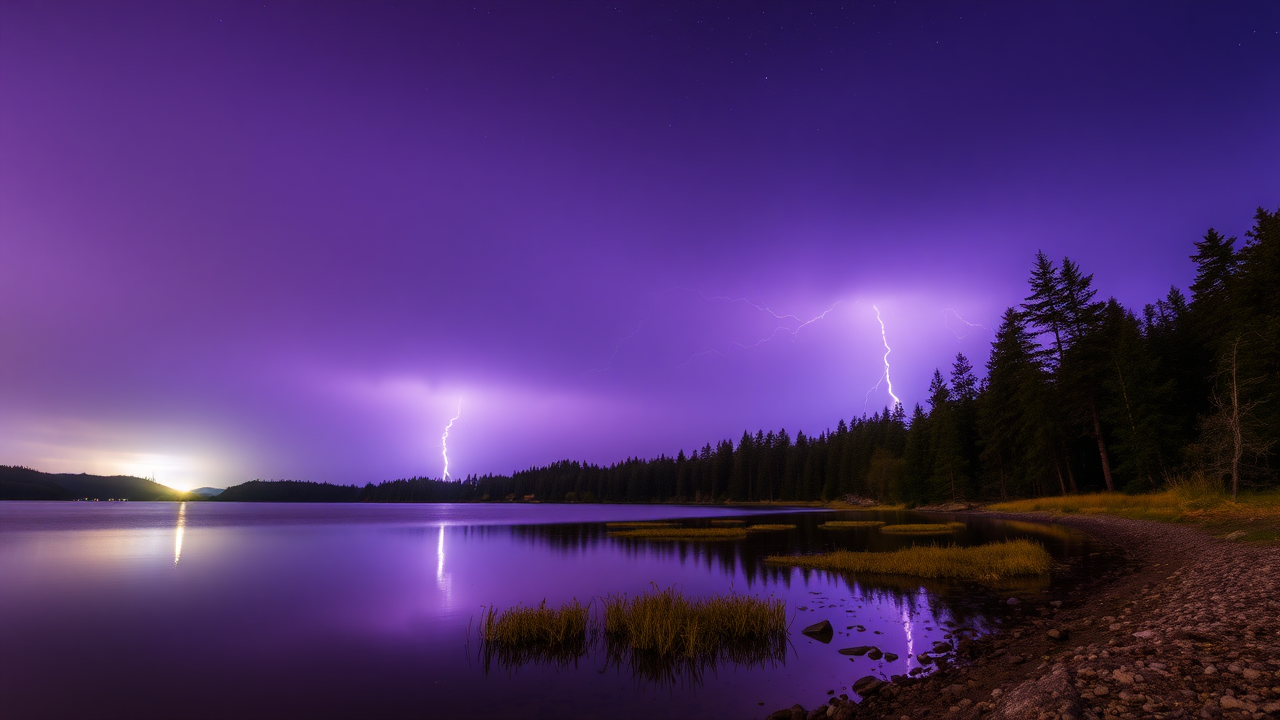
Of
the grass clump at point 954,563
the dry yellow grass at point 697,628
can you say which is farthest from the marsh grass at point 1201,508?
the dry yellow grass at point 697,628

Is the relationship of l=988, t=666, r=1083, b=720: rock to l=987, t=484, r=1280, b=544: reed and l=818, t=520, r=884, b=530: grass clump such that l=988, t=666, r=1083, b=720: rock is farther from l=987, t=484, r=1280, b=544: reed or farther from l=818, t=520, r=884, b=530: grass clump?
l=818, t=520, r=884, b=530: grass clump

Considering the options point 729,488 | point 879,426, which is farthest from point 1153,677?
→ point 729,488

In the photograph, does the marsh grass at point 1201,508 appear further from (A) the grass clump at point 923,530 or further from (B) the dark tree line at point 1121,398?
(A) the grass clump at point 923,530

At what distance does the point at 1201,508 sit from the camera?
34.8 m

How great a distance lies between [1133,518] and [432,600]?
48.6 m

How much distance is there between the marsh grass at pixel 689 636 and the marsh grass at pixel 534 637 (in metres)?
1.06

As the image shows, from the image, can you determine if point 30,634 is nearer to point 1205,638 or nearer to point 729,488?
point 1205,638

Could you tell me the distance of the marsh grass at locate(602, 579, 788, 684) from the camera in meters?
15.7

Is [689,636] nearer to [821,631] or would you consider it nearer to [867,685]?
[821,631]

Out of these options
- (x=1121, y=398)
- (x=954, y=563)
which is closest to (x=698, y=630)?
(x=954, y=563)

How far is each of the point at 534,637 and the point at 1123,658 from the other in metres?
15.2

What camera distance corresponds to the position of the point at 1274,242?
40469 mm

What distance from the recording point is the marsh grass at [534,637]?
16.9 meters

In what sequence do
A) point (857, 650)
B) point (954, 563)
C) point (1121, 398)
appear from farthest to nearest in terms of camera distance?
point (1121, 398) < point (954, 563) < point (857, 650)
